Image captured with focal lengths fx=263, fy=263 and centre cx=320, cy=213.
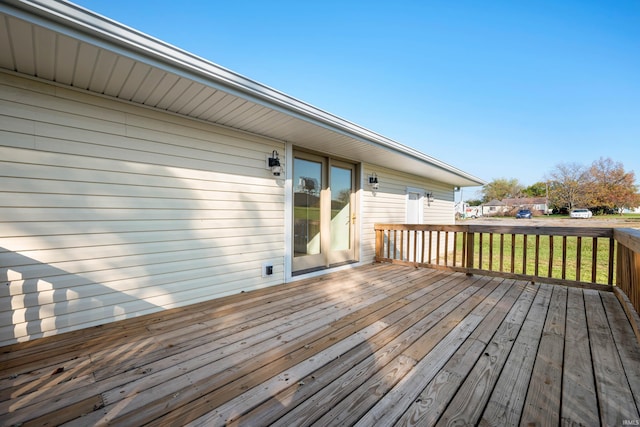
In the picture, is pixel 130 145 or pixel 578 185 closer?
pixel 130 145

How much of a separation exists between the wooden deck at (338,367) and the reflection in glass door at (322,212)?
58.6 inches

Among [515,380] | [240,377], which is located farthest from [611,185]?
[240,377]

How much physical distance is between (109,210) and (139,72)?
50.8 inches

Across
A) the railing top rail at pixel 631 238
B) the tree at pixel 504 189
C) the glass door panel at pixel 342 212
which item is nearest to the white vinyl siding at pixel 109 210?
the glass door panel at pixel 342 212

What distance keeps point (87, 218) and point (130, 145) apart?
775mm

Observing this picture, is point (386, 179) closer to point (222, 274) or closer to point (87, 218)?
point (222, 274)

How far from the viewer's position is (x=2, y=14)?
137 cm

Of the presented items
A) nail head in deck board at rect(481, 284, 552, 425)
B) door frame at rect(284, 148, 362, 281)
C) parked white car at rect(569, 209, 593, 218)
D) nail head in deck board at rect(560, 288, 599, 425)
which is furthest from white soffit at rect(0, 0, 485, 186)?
parked white car at rect(569, 209, 593, 218)

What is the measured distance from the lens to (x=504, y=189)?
5575cm

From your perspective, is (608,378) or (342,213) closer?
(608,378)

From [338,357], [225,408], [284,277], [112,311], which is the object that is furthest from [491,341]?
[112,311]

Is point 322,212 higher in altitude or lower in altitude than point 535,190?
lower

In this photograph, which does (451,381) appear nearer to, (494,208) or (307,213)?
(307,213)

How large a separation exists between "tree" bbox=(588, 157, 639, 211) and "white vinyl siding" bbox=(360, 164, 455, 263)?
38.5 meters
